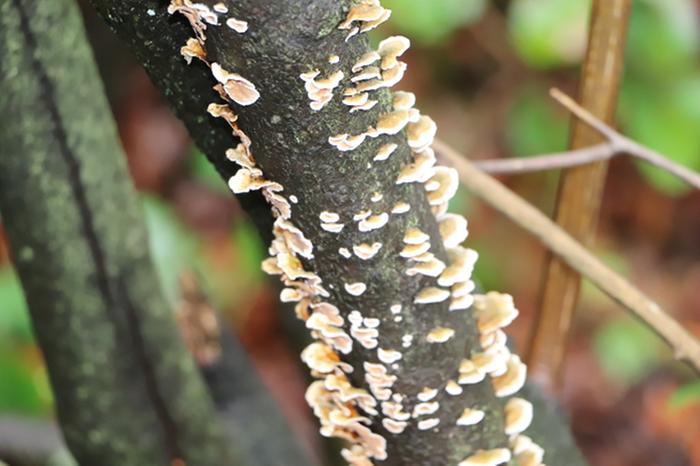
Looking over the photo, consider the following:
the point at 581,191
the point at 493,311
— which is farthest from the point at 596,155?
the point at 493,311

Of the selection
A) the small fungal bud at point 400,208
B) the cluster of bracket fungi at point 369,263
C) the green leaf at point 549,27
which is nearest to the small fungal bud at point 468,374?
the cluster of bracket fungi at point 369,263

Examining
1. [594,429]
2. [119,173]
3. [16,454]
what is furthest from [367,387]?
[594,429]

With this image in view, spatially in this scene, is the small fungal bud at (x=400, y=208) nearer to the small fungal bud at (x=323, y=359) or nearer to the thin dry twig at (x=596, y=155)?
the small fungal bud at (x=323, y=359)

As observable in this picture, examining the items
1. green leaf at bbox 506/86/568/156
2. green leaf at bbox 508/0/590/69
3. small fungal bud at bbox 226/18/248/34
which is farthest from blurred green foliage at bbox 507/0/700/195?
small fungal bud at bbox 226/18/248/34

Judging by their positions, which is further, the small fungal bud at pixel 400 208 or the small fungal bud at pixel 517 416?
the small fungal bud at pixel 517 416

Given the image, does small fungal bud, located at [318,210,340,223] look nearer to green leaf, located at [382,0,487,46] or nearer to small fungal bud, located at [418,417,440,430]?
small fungal bud, located at [418,417,440,430]

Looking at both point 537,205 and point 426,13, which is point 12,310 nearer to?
point 426,13
